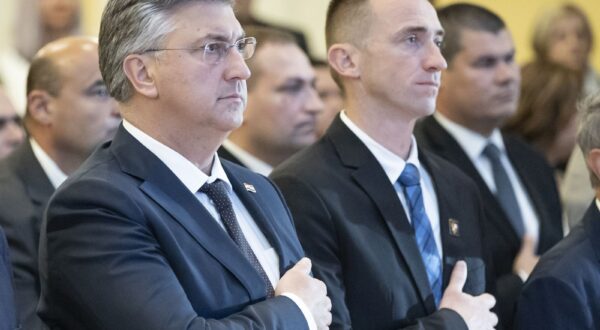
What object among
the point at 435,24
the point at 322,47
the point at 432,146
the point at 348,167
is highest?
the point at 435,24

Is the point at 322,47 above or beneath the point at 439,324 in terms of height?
beneath

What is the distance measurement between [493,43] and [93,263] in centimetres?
277

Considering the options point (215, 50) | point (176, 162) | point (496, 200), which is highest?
point (215, 50)

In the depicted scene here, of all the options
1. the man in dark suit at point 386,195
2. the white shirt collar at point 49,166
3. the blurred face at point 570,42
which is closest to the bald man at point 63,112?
the white shirt collar at point 49,166

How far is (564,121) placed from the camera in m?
5.46

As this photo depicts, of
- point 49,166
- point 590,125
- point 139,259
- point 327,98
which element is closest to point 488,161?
point 590,125

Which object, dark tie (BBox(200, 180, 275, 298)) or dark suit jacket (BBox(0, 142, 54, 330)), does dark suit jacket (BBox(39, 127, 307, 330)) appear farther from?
dark suit jacket (BBox(0, 142, 54, 330))

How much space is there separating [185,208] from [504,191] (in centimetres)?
211

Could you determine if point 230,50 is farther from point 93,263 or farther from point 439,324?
point 439,324

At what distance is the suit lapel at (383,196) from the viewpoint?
322 centimetres

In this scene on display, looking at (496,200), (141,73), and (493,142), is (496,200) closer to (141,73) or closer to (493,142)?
(493,142)

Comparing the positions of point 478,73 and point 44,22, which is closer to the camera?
point 478,73

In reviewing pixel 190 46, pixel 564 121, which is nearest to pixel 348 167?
pixel 190 46

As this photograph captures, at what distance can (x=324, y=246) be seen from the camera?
3.17 metres
